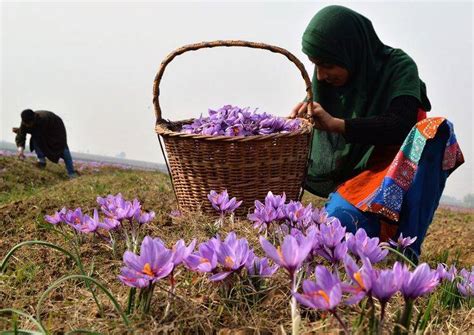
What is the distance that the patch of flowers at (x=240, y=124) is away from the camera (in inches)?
91.6

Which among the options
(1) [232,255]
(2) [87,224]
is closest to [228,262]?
(1) [232,255]

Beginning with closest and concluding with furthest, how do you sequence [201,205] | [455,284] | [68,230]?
[455,284], [68,230], [201,205]

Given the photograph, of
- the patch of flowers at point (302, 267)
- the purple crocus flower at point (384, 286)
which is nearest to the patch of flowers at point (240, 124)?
the patch of flowers at point (302, 267)

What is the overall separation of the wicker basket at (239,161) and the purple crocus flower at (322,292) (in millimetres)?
1466

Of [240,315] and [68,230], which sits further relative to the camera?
[68,230]

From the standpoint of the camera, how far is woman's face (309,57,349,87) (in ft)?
8.96

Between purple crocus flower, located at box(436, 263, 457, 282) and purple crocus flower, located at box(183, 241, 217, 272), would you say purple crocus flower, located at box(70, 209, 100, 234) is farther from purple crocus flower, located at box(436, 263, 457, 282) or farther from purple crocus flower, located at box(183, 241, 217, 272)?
purple crocus flower, located at box(436, 263, 457, 282)

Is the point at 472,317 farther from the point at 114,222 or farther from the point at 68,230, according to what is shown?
A: the point at 68,230

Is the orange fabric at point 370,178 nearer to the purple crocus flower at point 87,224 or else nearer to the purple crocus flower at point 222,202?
the purple crocus flower at point 222,202

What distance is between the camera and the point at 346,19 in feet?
9.01

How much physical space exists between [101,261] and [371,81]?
184 centimetres

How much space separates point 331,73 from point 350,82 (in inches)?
6.2

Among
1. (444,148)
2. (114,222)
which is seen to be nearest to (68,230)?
(114,222)

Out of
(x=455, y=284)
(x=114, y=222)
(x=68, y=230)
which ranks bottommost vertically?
(x=68, y=230)
